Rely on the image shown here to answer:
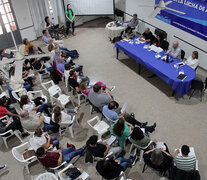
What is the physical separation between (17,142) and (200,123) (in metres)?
4.37

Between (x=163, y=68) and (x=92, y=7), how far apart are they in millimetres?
5415

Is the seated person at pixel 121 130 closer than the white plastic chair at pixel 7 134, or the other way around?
the seated person at pixel 121 130

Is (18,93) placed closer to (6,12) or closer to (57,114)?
(57,114)

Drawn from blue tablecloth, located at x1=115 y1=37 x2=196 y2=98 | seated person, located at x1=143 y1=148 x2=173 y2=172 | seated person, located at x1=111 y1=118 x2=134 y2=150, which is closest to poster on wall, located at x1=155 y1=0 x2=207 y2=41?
blue tablecloth, located at x1=115 y1=37 x2=196 y2=98

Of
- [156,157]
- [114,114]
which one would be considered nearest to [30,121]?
[114,114]

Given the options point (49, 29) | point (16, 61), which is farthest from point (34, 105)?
point (49, 29)

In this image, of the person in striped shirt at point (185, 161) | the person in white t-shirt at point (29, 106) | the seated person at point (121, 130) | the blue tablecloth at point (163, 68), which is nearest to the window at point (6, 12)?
the person in white t-shirt at point (29, 106)

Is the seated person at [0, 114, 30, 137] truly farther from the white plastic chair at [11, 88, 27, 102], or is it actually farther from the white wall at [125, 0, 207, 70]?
the white wall at [125, 0, 207, 70]

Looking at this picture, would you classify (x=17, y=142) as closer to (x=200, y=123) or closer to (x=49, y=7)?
(x=200, y=123)

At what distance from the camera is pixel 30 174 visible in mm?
4363

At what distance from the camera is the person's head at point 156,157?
3623mm

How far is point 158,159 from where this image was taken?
12.0 ft

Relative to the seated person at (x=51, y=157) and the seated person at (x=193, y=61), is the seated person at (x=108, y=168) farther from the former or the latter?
the seated person at (x=193, y=61)

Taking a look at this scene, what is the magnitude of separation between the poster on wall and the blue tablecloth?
131 centimetres
